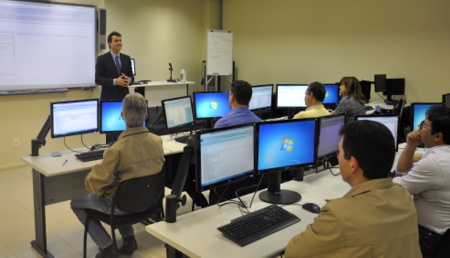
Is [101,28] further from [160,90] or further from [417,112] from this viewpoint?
[417,112]

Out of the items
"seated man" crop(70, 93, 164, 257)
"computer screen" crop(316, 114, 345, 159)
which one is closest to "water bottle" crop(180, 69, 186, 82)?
"seated man" crop(70, 93, 164, 257)

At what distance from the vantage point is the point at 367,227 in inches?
48.8

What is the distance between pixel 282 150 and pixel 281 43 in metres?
5.71

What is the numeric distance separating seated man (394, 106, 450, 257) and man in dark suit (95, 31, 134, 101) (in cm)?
349

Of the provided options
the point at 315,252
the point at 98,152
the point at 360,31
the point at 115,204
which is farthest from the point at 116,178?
the point at 360,31

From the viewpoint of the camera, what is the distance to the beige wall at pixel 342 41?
235 inches

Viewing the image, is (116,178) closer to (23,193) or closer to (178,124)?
(178,124)

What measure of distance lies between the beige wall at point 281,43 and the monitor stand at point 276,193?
4.36 metres

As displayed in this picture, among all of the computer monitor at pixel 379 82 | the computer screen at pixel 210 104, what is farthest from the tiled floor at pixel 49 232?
the computer monitor at pixel 379 82

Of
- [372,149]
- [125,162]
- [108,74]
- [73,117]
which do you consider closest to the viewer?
Answer: [372,149]

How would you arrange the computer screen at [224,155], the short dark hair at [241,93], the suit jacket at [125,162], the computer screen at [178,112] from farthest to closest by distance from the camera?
the computer screen at [178,112] → the short dark hair at [241,93] → the suit jacket at [125,162] → the computer screen at [224,155]

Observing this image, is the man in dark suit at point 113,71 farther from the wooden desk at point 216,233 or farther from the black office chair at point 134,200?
the wooden desk at point 216,233

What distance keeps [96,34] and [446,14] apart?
5.27 meters

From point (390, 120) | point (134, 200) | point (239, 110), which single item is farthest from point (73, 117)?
point (390, 120)
